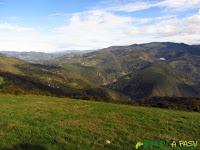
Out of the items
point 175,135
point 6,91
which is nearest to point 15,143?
point 175,135

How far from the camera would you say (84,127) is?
2300 centimetres

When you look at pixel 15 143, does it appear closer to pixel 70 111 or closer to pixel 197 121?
pixel 70 111

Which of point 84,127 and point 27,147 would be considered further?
point 84,127

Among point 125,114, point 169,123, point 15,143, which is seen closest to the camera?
point 15,143

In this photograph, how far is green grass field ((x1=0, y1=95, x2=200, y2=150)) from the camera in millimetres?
19266

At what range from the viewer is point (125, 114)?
2884 cm

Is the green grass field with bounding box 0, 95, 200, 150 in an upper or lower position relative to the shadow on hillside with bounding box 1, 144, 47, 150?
upper

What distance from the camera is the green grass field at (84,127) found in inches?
758

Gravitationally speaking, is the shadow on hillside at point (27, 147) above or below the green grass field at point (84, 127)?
below

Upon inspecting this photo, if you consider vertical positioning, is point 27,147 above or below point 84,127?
below

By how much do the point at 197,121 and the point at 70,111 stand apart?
1168 centimetres

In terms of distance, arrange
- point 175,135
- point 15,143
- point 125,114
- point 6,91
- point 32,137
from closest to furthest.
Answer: point 15,143 → point 32,137 → point 175,135 → point 125,114 → point 6,91

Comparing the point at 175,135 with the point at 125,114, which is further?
the point at 125,114

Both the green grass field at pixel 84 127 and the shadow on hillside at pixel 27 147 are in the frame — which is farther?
the green grass field at pixel 84 127
